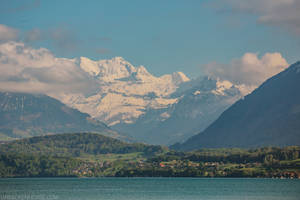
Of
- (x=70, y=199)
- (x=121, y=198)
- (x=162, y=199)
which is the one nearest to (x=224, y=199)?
(x=162, y=199)

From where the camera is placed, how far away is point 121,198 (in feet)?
637

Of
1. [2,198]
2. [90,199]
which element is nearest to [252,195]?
[90,199]

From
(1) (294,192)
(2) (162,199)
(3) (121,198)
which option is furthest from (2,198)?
(1) (294,192)

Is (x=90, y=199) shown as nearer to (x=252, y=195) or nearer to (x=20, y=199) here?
(x=20, y=199)

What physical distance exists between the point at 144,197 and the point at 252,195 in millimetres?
39633

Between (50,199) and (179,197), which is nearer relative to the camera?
(50,199)

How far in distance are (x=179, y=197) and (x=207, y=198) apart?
37.2 feet

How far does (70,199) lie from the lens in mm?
186625

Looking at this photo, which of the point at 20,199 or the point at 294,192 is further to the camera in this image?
the point at 294,192

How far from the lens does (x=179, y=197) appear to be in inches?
7687

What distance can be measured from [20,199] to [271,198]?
8393 cm

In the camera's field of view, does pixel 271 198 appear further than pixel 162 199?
No

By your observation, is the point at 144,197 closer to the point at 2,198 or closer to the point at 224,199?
the point at 224,199

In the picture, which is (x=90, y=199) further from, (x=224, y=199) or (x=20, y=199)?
(x=224, y=199)
